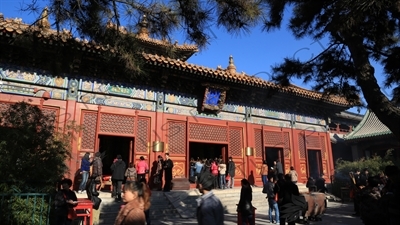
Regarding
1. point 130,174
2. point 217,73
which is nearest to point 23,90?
point 130,174

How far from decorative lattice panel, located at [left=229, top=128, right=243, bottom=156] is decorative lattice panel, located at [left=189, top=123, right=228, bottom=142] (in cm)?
28

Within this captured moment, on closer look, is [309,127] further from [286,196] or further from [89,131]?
[89,131]

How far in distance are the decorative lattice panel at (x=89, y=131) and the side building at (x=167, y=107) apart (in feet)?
0.10

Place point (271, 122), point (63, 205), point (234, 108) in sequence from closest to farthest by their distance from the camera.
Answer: point (63, 205) → point (234, 108) → point (271, 122)

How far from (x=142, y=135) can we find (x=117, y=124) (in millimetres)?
912

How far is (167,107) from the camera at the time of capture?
10.7 metres

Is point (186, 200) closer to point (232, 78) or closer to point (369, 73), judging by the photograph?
point (232, 78)

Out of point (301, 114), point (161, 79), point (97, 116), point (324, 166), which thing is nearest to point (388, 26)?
point (161, 79)

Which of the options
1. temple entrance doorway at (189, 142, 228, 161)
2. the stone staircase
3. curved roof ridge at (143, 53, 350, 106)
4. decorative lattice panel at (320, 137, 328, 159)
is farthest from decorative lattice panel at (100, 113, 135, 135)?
decorative lattice panel at (320, 137, 328, 159)

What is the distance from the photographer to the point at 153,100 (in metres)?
10.5

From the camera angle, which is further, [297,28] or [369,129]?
→ [369,129]

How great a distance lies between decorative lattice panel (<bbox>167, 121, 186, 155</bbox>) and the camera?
34.5ft

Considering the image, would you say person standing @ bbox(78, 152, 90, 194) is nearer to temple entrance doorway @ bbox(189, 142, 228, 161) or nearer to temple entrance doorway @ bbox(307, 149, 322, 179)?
temple entrance doorway @ bbox(189, 142, 228, 161)

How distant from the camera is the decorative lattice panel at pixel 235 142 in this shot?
39.0 feet
